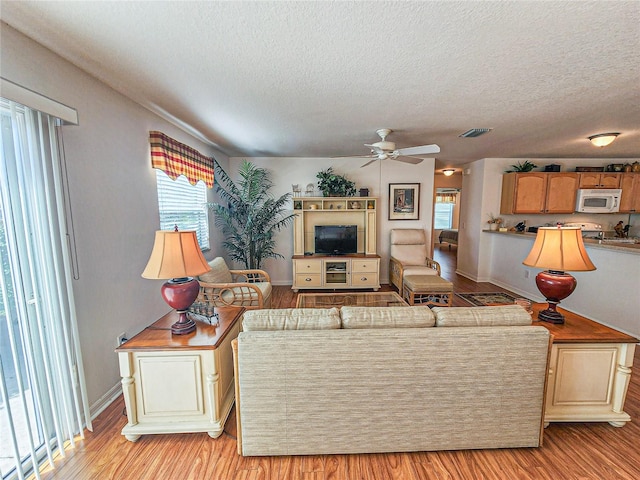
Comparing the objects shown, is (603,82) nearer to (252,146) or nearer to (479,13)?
(479,13)

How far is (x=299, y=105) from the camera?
237cm

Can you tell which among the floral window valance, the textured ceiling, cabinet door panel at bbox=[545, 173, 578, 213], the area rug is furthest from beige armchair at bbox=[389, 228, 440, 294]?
the floral window valance

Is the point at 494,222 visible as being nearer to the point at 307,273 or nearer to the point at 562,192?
the point at 562,192

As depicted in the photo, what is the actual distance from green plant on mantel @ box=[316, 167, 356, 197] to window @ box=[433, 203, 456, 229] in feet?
24.2

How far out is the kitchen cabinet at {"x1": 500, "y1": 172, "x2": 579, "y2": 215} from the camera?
15.4ft

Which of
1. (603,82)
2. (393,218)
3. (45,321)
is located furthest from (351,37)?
(393,218)

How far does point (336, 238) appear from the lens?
4.67 meters

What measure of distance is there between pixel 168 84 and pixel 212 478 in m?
2.57

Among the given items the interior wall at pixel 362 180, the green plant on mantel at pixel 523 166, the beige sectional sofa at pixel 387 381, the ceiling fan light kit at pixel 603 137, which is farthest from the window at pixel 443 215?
the beige sectional sofa at pixel 387 381

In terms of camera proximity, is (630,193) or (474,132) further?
(630,193)

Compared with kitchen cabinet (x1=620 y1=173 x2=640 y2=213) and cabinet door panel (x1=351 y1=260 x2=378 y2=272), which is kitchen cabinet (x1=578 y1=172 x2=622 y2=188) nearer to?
kitchen cabinet (x1=620 y1=173 x2=640 y2=213)

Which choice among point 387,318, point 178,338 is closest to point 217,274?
point 178,338

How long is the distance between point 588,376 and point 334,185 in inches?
149

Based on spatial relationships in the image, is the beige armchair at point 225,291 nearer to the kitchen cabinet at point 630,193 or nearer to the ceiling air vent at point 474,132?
the ceiling air vent at point 474,132
